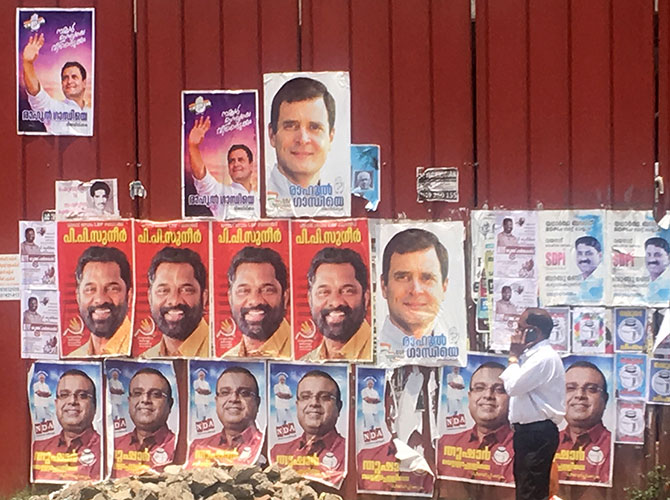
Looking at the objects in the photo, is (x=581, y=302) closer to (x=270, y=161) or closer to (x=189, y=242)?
(x=270, y=161)

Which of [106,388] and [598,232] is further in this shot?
[106,388]

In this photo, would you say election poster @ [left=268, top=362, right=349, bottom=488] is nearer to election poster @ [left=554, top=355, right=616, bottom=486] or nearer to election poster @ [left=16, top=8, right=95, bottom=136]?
election poster @ [left=554, top=355, right=616, bottom=486]

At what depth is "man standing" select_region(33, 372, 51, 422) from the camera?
23.3 feet

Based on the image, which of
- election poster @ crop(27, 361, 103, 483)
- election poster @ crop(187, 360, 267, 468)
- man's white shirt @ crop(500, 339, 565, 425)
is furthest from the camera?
election poster @ crop(27, 361, 103, 483)

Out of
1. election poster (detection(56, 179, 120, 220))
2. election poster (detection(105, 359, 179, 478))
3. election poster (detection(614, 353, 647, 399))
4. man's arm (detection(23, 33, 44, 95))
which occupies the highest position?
man's arm (detection(23, 33, 44, 95))

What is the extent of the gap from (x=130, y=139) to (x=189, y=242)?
97cm

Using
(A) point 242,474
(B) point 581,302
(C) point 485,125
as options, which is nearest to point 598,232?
(B) point 581,302

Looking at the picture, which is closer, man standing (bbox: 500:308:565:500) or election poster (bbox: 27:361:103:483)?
man standing (bbox: 500:308:565:500)

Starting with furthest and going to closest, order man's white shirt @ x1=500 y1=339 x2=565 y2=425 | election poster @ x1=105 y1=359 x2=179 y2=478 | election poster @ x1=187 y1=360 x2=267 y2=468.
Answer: election poster @ x1=105 y1=359 x2=179 y2=478, election poster @ x1=187 y1=360 x2=267 y2=468, man's white shirt @ x1=500 y1=339 x2=565 y2=425

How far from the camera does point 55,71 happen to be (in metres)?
7.08

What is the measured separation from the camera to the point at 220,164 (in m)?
6.88

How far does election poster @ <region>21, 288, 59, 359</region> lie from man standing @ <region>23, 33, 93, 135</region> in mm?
1349

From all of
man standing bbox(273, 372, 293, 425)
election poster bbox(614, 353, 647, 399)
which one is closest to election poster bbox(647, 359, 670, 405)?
election poster bbox(614, 353, 647, 399)

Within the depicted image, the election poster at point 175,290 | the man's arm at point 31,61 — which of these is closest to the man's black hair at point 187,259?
the election poster at point 175,290
